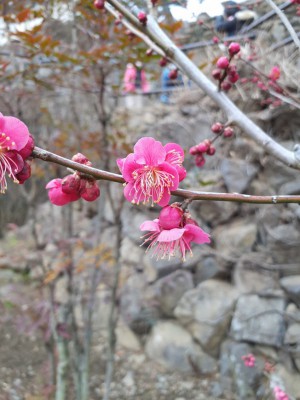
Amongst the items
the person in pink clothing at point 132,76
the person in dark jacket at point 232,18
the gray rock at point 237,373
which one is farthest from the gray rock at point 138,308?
the person in dark jacket at point 232,18

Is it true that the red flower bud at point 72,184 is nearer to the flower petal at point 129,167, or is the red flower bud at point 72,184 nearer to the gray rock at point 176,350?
the flower petal at point 129,167

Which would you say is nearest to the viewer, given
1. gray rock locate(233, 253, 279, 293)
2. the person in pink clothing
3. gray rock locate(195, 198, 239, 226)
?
the person in pink clothing

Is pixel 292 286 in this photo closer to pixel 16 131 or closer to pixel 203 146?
pixel 203 146

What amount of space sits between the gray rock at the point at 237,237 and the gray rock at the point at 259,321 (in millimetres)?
491

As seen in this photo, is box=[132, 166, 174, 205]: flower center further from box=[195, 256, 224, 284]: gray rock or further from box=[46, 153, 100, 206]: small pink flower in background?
box=[195, 256, 224, 284]: gray rock

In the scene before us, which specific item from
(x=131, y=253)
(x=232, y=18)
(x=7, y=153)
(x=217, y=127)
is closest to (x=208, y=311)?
(x=131, y=253)

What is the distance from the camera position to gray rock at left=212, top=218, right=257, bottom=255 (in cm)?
377

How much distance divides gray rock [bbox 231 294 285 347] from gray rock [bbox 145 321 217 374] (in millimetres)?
401

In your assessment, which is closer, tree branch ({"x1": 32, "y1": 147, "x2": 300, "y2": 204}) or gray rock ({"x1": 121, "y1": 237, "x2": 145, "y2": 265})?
tree branch ({"x1": 32, "y1": 147, "x2": 300, "y2": 204})

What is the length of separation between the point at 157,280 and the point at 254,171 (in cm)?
154

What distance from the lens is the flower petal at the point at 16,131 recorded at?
0.59 m

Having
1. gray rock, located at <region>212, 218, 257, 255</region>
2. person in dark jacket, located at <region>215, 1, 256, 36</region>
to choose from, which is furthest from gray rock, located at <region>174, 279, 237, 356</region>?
person in dark jacket, located at <region>215, 1, 256, 36</region>

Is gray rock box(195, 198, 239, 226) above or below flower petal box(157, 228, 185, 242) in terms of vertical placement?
above

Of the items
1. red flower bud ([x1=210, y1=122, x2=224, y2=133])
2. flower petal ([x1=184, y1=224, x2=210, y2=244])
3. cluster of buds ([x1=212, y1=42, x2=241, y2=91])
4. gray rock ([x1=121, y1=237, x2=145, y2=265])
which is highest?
cluster of buds ([x1=212, y1=42, x2=241, y2=91])
